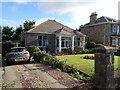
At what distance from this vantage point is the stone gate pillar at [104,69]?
3380 millimetres

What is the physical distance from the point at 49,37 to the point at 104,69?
1585cm

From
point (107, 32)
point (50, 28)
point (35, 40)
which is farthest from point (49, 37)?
point (107, 32)

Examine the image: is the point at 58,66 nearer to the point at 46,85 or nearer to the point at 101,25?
the point at 46,85

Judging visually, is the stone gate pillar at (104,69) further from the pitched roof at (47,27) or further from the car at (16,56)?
the pitched roof at (47,27)

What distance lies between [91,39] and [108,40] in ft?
14.4

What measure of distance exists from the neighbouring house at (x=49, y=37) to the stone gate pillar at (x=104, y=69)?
14.7m

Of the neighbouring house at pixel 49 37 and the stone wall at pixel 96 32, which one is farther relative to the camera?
the stone wall at pixel 96 32

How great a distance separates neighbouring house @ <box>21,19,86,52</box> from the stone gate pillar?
14714 mm

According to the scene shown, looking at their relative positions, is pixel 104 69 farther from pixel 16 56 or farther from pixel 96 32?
pixel 96 32

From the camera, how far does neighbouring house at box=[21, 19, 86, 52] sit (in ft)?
56.4

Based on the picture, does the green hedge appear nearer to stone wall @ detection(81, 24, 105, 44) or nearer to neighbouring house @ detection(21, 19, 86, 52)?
neighbouring house @ detection(21, 19, 86, 52)

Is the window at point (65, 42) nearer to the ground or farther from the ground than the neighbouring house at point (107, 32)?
nearer to the ground

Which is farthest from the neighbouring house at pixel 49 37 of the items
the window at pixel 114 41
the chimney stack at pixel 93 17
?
the window at pixel 114 41

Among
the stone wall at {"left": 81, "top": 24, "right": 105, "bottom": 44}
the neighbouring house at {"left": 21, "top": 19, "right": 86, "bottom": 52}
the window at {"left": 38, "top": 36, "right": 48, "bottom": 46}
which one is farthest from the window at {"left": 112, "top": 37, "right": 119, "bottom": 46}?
the window at {"left": 38, "top": 36, "right": 48, "bottom": 46}
